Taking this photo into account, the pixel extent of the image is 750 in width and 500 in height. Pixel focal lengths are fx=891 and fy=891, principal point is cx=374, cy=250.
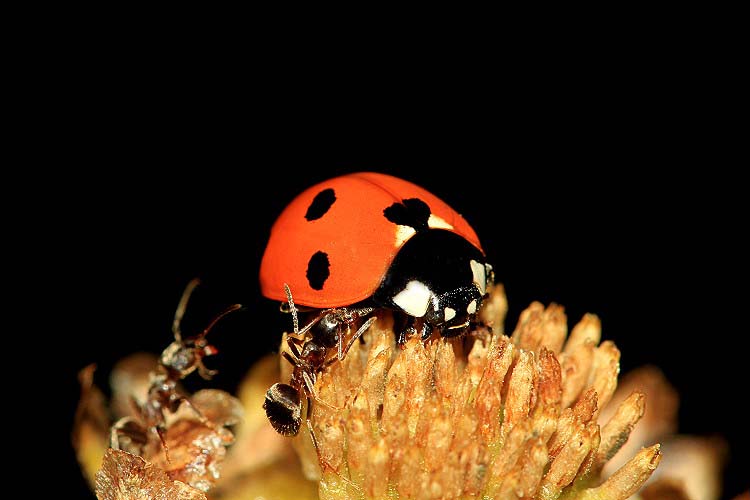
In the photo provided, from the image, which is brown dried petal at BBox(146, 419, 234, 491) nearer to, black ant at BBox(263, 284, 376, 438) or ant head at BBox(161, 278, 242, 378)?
ant head at BBox(161, 278, 242, 378)

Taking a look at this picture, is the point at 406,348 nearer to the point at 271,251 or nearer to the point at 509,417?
the point at 509,417

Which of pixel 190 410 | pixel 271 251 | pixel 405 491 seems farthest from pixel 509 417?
pixel 190 410

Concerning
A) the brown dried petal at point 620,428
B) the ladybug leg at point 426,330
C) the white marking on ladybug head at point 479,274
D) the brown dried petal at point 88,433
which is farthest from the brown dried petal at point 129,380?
the brown dried petal at point 620,428

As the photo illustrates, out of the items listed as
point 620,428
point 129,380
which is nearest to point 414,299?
point 620,428

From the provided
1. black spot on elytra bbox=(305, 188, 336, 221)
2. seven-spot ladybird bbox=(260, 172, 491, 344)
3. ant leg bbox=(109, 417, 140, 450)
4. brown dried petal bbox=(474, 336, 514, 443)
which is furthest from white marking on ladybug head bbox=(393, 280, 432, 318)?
ant leg bbox=(109, 417, 140, 450)

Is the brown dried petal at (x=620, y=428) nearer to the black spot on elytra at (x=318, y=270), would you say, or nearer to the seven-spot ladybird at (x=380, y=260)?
the seven-spot ladybird at (x=380, y=260)

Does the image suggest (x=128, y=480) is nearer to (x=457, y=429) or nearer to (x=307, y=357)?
(x=307, y=357)

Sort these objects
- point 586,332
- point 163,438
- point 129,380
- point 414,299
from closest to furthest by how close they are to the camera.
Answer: point 414,299
point 163,438
point 586,332
point 129,380
